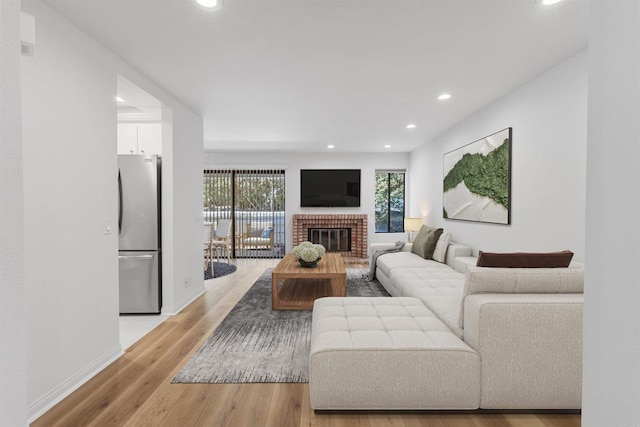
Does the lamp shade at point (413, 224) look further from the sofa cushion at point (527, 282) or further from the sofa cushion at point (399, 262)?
the sofa cushion at point (527, 282)

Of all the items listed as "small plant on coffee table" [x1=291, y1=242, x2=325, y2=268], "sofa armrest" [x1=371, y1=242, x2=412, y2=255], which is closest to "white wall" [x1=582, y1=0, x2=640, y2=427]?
"small plant on coffee table" [x1=291, y1=242, x2=325, y2=268]

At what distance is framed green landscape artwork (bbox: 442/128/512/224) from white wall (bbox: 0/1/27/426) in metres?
3.96

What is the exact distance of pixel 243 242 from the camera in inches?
292

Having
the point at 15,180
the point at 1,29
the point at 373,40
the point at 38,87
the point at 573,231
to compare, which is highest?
the point at 373,40

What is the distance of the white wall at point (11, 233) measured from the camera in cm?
70

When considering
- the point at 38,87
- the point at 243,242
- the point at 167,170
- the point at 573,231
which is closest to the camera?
the point at 38,87

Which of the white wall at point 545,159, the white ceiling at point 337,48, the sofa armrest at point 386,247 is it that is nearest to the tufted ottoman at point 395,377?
the white wall at point 545,159

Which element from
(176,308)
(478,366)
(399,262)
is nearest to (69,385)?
(176,308)

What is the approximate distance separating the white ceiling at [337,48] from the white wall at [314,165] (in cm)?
337

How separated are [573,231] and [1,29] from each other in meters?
3.51

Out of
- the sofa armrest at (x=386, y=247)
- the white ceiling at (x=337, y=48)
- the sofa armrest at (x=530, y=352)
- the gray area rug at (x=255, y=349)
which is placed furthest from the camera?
the sofa armrest at (x=386, y=247)

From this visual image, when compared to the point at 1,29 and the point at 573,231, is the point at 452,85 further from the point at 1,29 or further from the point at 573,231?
the point at 1,29

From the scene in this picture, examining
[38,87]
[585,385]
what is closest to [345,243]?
[38,87]

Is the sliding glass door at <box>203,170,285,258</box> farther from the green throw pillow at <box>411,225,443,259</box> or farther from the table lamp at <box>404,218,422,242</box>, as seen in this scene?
the green throw pillow at <box>411,225,443,259</box>
